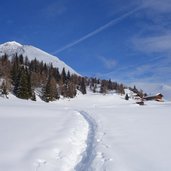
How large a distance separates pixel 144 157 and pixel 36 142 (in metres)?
5.45

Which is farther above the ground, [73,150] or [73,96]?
[73,96]

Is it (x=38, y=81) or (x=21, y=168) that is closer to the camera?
(x=21, y=168)

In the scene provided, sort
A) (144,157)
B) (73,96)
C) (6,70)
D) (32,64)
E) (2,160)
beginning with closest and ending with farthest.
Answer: (2,160)
(144,157)
(6,70)
(73,96)
(32,64)

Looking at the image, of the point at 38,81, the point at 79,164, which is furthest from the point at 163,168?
the point at 38,81

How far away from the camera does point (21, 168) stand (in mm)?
10578

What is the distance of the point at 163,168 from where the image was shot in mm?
10719

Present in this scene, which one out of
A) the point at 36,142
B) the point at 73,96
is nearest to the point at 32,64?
the point at 73,96

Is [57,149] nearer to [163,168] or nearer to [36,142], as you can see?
[36,142]

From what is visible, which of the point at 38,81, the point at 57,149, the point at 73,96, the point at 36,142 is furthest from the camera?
the point at 73,96

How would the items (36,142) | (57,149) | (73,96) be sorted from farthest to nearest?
(73,96)
(36,142)
(57,149)

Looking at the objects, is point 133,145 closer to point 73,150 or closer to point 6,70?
point 73,150

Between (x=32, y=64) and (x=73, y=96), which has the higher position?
(x=32, y=64)

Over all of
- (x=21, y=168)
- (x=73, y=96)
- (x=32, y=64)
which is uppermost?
(x=32, y=64)

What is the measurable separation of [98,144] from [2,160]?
5547 millimetres
